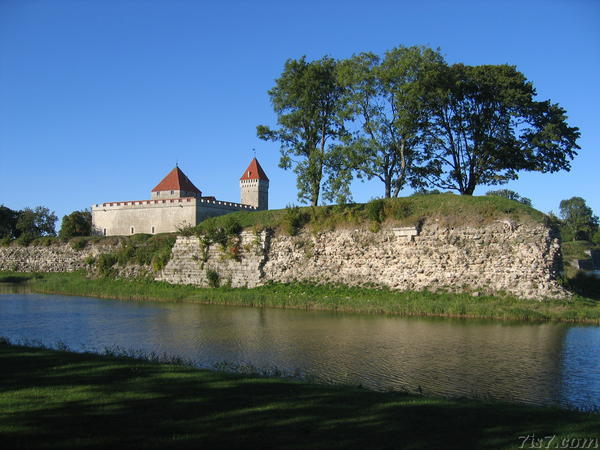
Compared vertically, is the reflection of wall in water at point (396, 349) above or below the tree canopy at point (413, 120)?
below

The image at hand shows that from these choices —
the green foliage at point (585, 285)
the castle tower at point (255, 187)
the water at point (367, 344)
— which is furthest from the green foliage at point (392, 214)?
the castle tower at point (255, 187)

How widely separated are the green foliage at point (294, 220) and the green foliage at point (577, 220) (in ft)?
269

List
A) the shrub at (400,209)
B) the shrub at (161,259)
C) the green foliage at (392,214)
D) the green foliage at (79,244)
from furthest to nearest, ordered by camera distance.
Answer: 1. the green foliage at (79,244)
2. the shrub at (161,259)
3. the shrub at (400,209)
4. the green foliage at (392,214)

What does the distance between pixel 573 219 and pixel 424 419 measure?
119 meters

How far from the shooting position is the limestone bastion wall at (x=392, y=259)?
2612 centimetres

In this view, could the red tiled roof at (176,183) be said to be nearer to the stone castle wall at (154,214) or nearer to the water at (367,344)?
the stone castle wall at (154,214)

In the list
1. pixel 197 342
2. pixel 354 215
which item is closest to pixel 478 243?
pixel 354 215

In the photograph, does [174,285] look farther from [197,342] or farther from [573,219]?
[573,219]

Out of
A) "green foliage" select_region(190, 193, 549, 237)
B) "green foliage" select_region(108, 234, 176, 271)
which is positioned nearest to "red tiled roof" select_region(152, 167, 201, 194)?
"green foliage" select_region(108, 234, 176, 271)

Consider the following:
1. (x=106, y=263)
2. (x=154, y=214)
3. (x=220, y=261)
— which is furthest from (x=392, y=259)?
(x=154, y=214)

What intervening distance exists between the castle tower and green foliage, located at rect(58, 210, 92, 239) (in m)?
18.5

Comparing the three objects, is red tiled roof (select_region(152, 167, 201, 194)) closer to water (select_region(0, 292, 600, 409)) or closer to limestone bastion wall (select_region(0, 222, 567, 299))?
limestone bastion wall (select_region(0, 222, 567, 299))

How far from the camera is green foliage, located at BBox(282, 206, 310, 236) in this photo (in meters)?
33.6

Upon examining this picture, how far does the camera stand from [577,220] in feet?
362
